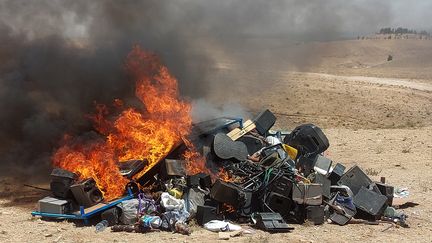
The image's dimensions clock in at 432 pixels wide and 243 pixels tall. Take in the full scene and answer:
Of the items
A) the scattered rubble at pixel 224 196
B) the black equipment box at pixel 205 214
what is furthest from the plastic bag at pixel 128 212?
the black equipment box at pixel 205 214

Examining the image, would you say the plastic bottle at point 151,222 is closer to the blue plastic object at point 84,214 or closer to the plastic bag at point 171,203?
the plastic bag at point 171,203

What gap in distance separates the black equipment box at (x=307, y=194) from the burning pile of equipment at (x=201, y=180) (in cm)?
→ 2

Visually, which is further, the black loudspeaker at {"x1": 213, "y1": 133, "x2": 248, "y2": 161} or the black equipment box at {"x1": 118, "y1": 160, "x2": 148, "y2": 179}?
the black loudspeaker at {"x1": 213, "y1": 133, "x2": 248, "y2": 161}

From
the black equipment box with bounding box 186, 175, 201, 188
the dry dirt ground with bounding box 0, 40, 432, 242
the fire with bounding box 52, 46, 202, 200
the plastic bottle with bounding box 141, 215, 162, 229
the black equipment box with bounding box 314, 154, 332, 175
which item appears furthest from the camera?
the black equipment box with bounding box 314, 154, 332, 175

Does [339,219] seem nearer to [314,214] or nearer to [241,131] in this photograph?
[314,214]

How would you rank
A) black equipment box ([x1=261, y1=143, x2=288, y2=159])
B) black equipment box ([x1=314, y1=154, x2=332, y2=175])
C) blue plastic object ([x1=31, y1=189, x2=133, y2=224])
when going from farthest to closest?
A: black equipment box ([x1=314, y1=154, x2=332, y2=175]) < black equipment box ([x1=261, y1=143, x2=288, y2=159]) < blue plastic object ([x1=31, y1=189, x2=133, y2=224])

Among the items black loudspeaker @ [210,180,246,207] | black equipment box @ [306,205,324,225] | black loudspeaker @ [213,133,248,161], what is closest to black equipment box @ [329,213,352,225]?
black equipment box @ [306,205,324,225]

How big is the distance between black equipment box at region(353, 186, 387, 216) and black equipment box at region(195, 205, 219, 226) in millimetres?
3397

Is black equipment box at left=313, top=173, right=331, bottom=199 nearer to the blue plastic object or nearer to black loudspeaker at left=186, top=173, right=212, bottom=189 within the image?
black loudspeaker at left=186, top=173, right=212, bottom=189

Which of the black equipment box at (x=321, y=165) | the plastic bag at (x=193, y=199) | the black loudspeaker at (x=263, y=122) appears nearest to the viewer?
the plastic bag at (x=193, y=199)

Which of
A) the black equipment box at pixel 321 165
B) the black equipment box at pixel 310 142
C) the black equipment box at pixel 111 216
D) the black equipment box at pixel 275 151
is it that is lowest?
the black equipment box at pixel 111 216

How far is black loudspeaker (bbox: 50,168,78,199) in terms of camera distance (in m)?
11.0

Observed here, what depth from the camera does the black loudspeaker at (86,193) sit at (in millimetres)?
10688

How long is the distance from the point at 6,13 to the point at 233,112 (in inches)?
356
